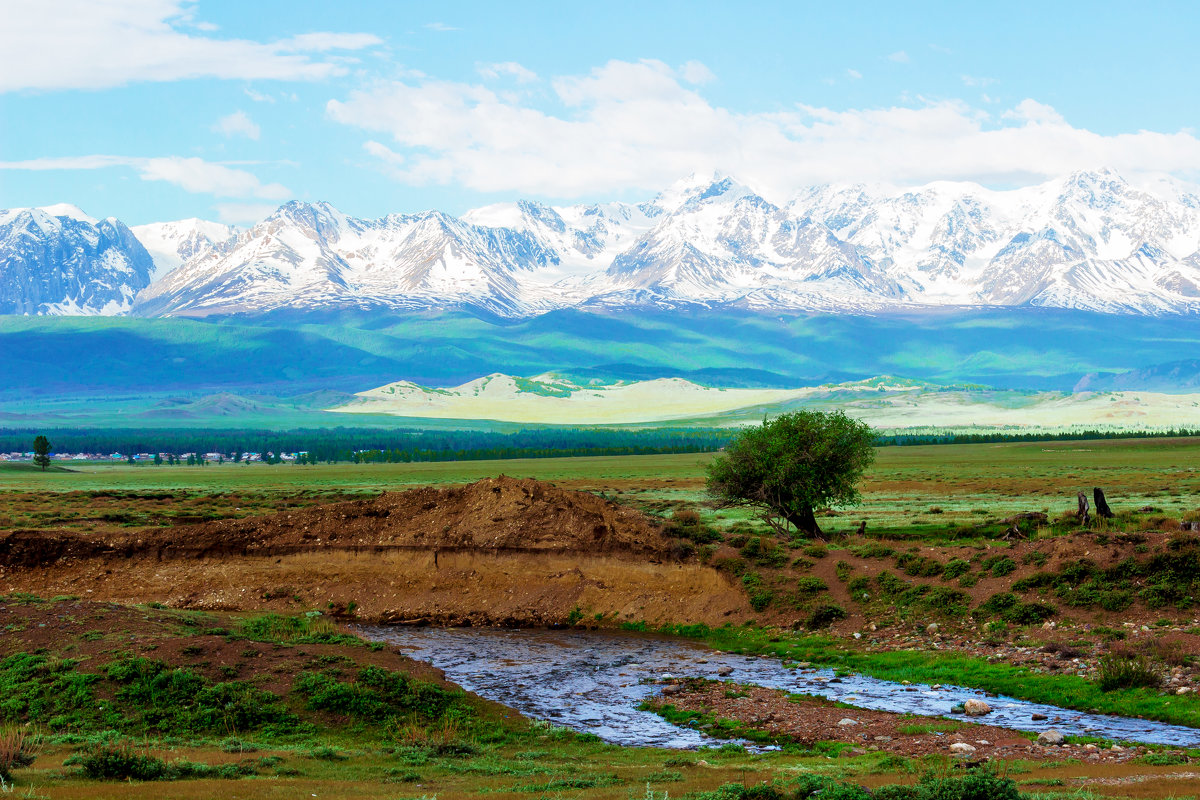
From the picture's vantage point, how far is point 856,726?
25391 millimetres

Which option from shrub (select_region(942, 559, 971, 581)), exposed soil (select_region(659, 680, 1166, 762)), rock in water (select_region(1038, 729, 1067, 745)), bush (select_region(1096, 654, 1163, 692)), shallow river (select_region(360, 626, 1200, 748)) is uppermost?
shrub (select_region(942, 559, 971, 581))

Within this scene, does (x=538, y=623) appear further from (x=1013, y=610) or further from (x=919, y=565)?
(x=1013, y=610)

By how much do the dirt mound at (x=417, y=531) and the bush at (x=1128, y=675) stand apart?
814 inches

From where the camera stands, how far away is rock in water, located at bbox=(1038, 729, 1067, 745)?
23.2 metres

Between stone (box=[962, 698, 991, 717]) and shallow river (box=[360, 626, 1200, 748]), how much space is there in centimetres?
21

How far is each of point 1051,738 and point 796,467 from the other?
3288 centimetres

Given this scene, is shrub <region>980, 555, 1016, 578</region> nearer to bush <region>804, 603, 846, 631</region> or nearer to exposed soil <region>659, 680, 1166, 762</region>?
bush <region>804, 603, 846, 631</region>

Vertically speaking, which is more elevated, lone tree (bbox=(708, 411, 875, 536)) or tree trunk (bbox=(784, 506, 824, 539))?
lone tree (bbox=(708, 411, 875, 536))

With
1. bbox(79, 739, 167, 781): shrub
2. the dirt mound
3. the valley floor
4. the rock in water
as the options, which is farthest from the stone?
the dirt mound

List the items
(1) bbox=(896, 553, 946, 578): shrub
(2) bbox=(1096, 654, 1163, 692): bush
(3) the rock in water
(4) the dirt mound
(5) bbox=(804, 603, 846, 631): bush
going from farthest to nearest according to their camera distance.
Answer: (4) the dirt mound < (1) bbox=(896, 553, 946, 578): shrub < (5) bbox=(804, 603, 846, 631): bush < (2) bbox=(1096, 654, 1163, 692): bush < (3) the rock in water

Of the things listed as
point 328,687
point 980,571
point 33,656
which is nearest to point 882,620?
point 980,571

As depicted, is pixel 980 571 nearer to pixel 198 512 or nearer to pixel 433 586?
pixel 433 586

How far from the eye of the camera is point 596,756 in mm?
23328

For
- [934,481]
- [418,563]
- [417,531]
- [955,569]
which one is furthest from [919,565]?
[934,481]
